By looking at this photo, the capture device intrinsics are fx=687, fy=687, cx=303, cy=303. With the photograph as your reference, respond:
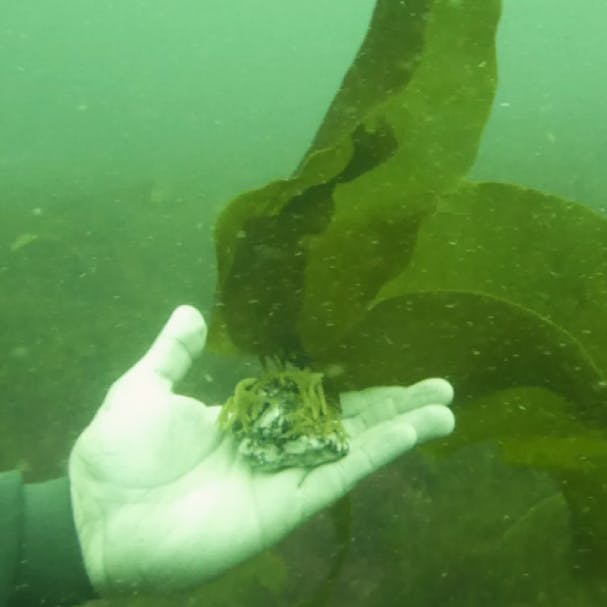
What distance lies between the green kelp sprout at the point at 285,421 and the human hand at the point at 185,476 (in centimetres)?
4

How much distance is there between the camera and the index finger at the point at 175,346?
1.71 metres

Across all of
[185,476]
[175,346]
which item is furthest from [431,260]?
[185,476]

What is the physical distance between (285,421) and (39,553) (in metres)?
0.75

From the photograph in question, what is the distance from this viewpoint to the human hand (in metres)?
1.56

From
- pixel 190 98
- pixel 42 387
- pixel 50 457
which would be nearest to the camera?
pixel 50 457

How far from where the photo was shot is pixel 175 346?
1.72 meters

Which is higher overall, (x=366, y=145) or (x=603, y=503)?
(x=366, y=145)

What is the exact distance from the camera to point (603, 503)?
1.70 m

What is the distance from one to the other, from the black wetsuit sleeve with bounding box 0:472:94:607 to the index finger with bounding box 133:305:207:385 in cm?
43

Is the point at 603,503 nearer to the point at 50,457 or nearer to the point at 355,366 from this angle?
the point at 355,366

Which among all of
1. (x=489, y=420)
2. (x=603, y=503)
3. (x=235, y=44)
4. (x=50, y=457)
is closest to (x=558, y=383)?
(x=489, y=420)

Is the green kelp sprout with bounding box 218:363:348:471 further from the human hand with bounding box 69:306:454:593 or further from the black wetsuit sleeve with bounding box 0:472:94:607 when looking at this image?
the black wetsuit sleeve with bounding box 0:472:94:607

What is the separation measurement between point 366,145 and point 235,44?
7771cm

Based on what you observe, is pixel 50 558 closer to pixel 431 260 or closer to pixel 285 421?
pixel 285 421
